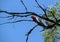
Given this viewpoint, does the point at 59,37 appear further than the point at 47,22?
Yes

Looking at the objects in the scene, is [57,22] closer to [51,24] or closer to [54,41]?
[51,24]

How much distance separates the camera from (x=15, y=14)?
2.11 metres

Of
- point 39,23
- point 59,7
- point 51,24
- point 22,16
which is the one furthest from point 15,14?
point 59,7

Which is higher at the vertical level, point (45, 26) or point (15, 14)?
point (15, 14)

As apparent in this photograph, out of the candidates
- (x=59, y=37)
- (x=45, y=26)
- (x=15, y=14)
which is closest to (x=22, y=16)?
(x=15, y=14)

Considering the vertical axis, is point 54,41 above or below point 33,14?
below

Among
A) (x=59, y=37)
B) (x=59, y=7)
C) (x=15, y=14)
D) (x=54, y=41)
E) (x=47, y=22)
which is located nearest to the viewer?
(x=15, y=14)

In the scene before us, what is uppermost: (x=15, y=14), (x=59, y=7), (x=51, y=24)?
(x=15, y=14)

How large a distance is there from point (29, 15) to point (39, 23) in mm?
149

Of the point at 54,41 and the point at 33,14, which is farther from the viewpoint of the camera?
the point at 54,41

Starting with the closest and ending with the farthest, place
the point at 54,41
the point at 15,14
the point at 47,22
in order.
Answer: the point at 15,14
the point at 47,22
the point at 54,41

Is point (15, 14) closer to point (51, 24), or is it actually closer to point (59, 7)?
point (51, 24)

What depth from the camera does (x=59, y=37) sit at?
613 centimetres

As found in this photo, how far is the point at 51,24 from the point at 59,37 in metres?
4.00
